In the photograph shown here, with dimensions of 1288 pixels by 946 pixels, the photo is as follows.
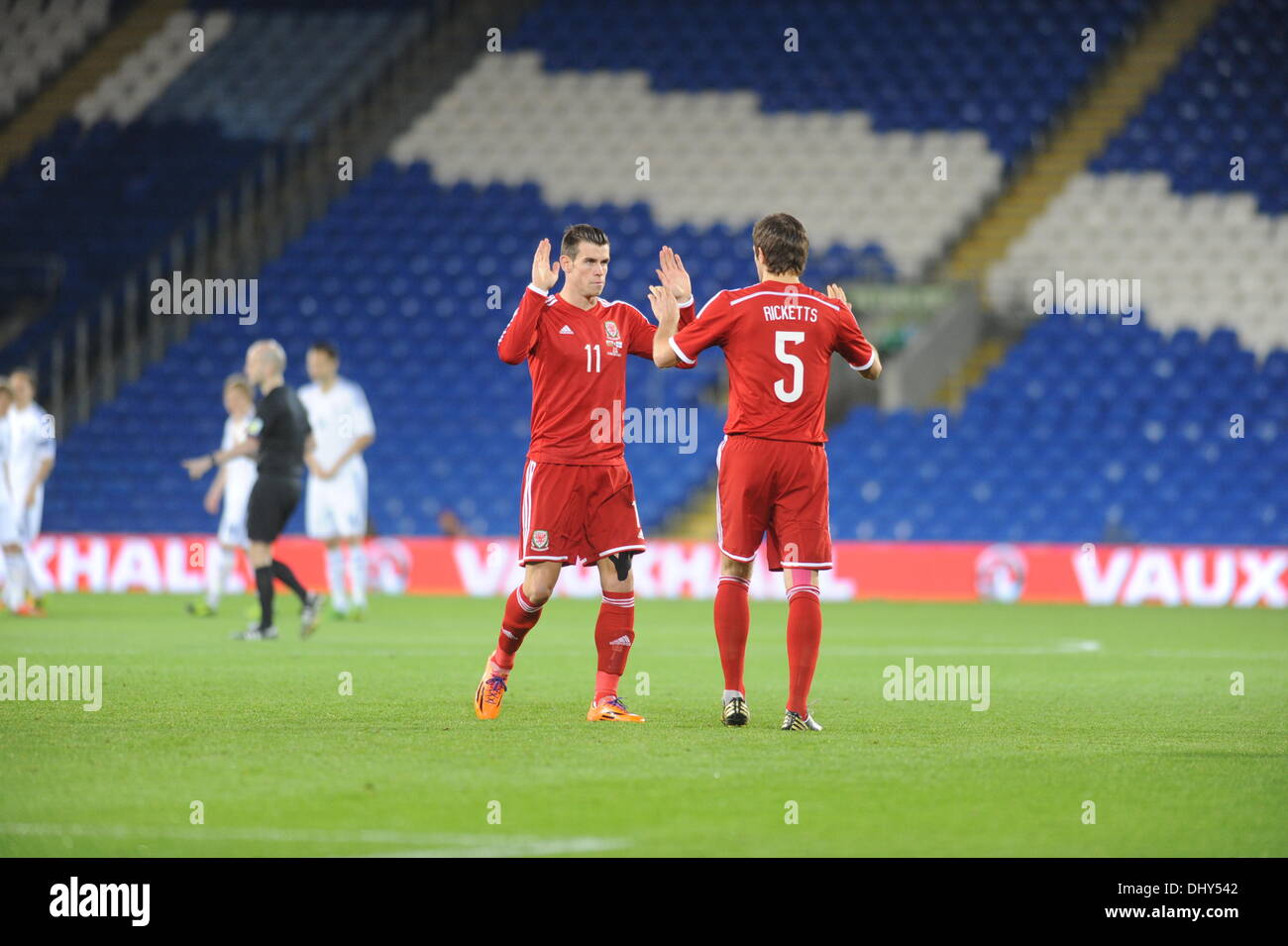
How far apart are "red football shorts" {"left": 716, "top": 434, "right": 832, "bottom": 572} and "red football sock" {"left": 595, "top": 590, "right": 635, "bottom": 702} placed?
0.64 m

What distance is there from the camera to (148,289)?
87.6ft

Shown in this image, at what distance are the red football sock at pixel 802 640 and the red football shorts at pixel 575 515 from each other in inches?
33.5

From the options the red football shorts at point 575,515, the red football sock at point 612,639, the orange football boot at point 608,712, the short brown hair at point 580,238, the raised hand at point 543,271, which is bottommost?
the orange football boot at point 608,712

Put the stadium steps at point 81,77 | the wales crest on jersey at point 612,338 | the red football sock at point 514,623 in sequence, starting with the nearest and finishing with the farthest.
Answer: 1. the red football sock at point 514,623
2. the wales crest on jersey at point 612,338
3. the stadium steps at point 81,77

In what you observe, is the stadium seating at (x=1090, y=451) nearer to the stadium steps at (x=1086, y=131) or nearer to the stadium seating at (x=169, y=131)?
the stadium steps at (x=1086, y=131)

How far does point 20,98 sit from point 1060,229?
58.1 feet

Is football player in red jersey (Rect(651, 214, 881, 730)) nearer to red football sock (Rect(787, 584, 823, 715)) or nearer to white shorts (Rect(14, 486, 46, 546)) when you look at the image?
red football sock (Rect(787, 584, 823, 715))

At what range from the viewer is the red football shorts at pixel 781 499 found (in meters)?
8.34

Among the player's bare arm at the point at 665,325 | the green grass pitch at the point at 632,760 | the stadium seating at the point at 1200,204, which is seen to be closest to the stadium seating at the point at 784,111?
the stadium seating at the point at 1200,204

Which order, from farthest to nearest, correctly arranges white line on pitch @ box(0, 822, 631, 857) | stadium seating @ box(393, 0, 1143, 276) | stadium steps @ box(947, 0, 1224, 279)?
1. stadium seating @ box(393, 0, 1143, 276)
2. stadium steps @ box(947, 0, 1224, 279)
3. white line on pitch @ box(0, 822, 631, 857)

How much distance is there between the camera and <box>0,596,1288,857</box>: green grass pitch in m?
5.62

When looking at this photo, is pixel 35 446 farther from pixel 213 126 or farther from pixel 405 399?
pixel 213 126

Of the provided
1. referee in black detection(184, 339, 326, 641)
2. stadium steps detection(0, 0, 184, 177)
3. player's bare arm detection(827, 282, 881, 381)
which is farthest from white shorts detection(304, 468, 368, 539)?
stadium steps detection(0, 0, 184, 177)

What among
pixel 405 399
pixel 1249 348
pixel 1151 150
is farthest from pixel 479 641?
pixel 1151 150
